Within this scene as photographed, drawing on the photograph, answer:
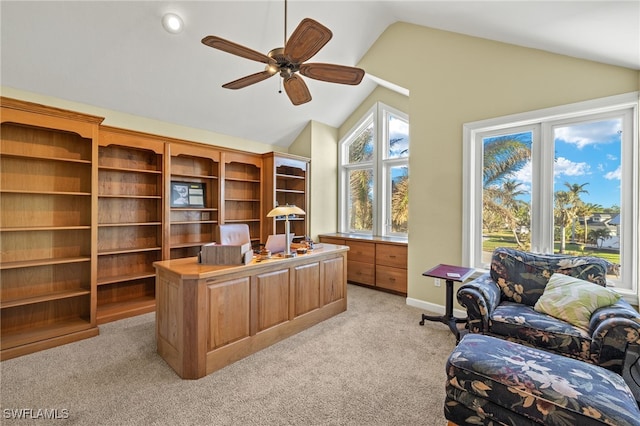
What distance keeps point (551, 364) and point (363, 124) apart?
15.0 ft

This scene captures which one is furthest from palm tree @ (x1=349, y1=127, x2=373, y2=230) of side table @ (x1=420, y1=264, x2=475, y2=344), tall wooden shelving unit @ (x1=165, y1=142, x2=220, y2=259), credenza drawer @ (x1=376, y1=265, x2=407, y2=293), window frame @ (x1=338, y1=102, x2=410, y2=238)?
tall wooden shelving unit @ (x1=165, y1=142, x2=220, y2=259)

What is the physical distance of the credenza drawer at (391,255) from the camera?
4.18 m

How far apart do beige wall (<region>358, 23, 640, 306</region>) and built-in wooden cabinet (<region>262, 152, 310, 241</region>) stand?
1.92 m

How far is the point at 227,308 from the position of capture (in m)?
2.32

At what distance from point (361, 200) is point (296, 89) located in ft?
10.4

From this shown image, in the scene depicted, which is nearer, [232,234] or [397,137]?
[232,234]

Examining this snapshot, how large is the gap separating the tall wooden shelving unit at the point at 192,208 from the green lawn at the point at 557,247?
3701 mm

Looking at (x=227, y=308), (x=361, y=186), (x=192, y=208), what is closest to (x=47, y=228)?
(x=192, y=208)

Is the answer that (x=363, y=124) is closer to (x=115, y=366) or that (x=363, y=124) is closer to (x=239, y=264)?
(x=239, y=264)

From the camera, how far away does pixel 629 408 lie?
125 cm

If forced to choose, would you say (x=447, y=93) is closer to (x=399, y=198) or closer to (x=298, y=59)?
(x=399, y=198)

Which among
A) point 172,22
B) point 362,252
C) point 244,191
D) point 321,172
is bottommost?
point 362,252

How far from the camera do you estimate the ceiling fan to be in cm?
181

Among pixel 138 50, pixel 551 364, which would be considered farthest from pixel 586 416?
pixel 138 50
